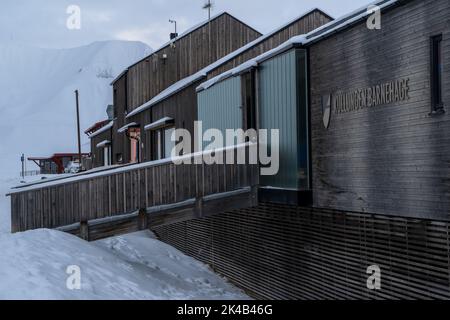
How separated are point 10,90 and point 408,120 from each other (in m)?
183

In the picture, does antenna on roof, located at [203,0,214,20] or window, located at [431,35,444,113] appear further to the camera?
antenna on roof, located at [203,0,214,20]

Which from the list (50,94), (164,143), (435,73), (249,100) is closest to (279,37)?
(249,100)

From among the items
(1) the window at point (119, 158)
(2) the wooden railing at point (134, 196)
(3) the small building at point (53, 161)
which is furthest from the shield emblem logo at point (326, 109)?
(3) the small building at point (53, 161)

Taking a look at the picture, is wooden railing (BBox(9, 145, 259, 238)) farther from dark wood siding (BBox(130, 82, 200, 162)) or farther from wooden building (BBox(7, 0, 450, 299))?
dark wood siding (BBox(130, 82, 200, 162))

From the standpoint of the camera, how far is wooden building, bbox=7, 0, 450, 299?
366 inches

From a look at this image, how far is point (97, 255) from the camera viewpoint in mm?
13484

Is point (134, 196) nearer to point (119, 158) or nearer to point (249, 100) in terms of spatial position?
point (249, 100)

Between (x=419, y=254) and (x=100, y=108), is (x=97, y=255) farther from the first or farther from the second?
(x=100, y=108)

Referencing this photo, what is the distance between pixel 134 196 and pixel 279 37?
33.0ft

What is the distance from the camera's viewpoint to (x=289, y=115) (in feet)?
43.3

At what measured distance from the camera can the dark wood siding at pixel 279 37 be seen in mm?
19797

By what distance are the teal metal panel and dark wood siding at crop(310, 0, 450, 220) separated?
29 cm

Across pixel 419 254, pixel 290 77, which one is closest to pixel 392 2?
pixel 290 77

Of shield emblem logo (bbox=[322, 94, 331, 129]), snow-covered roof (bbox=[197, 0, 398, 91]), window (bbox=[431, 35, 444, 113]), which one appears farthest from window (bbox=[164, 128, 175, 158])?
window (bbox=[431, 35, 444, 113])
